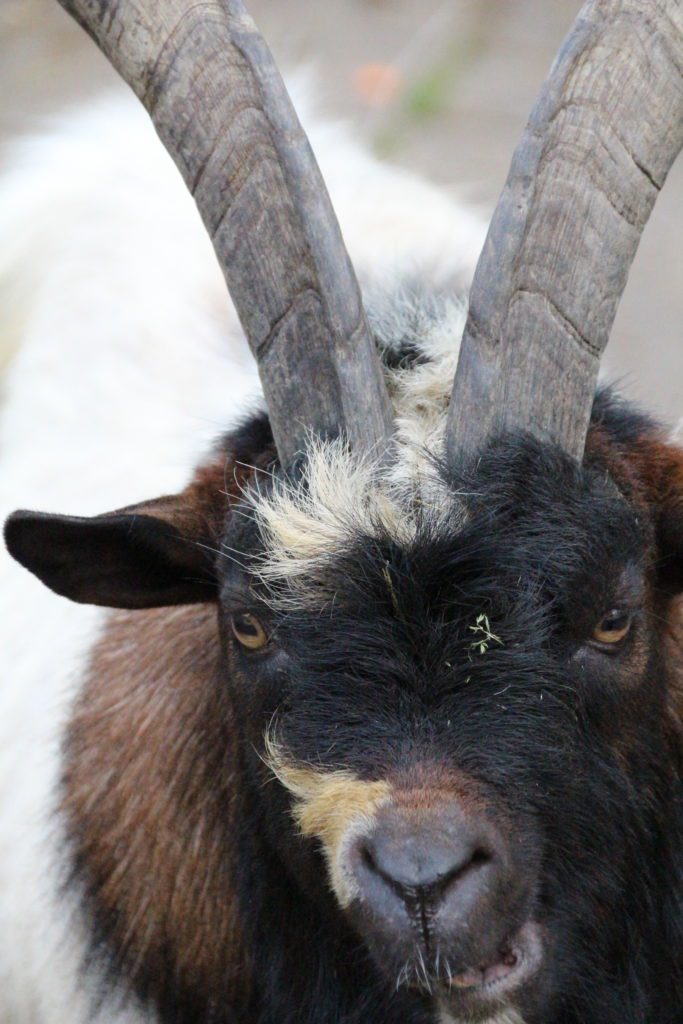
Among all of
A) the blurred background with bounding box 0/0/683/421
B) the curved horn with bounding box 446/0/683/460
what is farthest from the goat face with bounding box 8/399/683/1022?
the blurred background with bounding box 0/0/683/421

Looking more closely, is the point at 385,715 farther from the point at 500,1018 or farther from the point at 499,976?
the point at 500,1018

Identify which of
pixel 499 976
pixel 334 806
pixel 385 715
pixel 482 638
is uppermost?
pixel 482 638

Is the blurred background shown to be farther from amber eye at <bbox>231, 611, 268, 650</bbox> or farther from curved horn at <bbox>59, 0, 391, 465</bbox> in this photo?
amber eye at <bbox>231, 611, 268, 650</bbox>

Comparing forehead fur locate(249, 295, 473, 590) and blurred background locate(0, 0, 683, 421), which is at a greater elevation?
blurred background locate(0, 0, 683, 421)

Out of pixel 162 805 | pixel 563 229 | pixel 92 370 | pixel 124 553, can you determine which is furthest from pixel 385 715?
pixel 92 370

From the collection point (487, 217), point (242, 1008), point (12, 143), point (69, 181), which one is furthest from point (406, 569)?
point (12, 143)

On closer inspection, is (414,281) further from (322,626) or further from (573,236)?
(322,626)

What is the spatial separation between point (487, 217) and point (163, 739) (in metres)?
2.60

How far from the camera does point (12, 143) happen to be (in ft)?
22.0

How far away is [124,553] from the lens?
3205 millimetres

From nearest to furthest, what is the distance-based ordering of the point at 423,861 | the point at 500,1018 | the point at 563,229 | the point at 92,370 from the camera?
the point at 423,861 < the point at 500,1018 < the point at 563,229 < the point at 92,370

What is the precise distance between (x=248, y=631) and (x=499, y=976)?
884mm

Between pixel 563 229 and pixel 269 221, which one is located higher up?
pixel 269 221

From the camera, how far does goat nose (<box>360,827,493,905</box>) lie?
2400 millimetres
